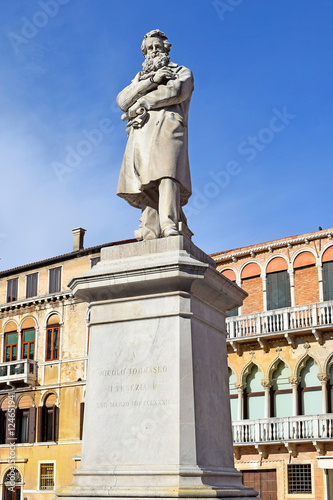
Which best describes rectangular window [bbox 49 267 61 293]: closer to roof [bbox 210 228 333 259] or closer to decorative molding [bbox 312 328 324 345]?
roof [bbox 210 228 333 259]

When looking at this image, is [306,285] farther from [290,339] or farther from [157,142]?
[157,142]

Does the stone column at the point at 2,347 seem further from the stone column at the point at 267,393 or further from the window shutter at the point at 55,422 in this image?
the stone column at the point at 267,393

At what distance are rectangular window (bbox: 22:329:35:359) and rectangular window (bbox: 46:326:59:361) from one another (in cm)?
129

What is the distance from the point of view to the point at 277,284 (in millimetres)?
36438

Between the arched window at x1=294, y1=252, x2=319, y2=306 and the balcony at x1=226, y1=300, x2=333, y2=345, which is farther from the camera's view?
the arched window at x1=294, y1=252, x2=319, y2=306

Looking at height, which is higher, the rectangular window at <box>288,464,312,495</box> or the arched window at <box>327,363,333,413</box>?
the arched window at <box>327,363,333,413</box>

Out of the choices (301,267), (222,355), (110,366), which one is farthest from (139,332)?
(301,267)

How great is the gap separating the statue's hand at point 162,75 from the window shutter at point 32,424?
36.5m

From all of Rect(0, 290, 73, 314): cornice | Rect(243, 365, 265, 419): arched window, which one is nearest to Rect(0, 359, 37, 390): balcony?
Rect(0, 290, 73, 314): cornice

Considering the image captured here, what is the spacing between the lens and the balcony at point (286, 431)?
31.9 metres

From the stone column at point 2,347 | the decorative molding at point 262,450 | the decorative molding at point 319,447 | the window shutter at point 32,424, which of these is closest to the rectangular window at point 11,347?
the stone column at point 2,347

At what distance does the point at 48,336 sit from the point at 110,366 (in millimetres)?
37128

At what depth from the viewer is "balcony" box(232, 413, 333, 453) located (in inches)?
1255

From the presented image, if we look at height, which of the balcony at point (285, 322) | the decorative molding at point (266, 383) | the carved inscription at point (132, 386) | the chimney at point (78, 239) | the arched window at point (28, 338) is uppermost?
the chimney at point (78, 239)
